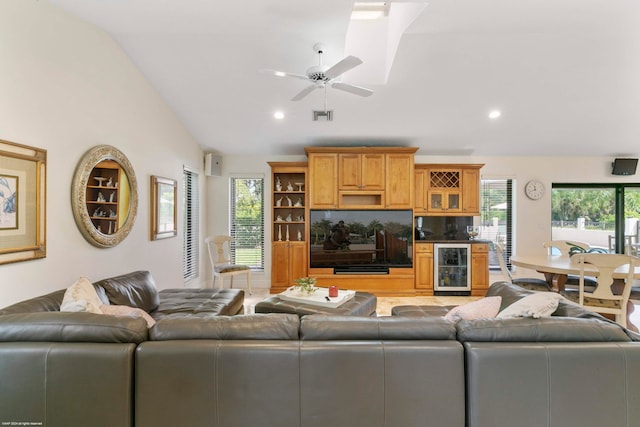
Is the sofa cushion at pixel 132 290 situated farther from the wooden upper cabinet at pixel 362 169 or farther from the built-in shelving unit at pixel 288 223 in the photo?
the wooden upper cabinet at pixel 362 169

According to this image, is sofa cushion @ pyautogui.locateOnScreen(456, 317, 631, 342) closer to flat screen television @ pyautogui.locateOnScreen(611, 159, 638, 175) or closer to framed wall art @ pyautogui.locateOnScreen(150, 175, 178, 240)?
framed wall art @ pyautogui.locateOnScreen(150, 175, 178, 240)

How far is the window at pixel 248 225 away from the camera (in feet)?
19.6

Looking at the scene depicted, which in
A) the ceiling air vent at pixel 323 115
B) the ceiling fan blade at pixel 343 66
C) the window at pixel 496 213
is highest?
the ceiling air vent at pixel 323 115

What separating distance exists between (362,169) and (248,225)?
7.68ft

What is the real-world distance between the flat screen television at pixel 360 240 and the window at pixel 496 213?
1.67m

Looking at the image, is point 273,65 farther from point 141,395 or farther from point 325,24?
point 141,395

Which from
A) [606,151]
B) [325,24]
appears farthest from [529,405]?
[606,151]

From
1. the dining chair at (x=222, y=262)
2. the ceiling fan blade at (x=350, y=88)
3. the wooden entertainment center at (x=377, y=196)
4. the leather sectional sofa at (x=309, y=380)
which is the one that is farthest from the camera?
the wooden entertainment center at (x=377, y=196)

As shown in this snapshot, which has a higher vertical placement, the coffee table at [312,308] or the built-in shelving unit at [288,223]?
the built-in shelving unit at [288,223]

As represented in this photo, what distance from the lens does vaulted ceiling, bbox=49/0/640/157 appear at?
2852 mm

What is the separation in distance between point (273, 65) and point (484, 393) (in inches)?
142

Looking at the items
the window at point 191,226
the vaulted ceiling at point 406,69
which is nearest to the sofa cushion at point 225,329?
the vaulted ceiling at point 406,69

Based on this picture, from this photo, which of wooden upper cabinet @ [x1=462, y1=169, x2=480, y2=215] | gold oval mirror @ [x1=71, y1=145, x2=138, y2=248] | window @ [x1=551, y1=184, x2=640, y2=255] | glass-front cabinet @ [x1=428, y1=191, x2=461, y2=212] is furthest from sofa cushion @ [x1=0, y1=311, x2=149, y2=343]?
window @ [x1=551, y1=184, x2=640, y2=255]

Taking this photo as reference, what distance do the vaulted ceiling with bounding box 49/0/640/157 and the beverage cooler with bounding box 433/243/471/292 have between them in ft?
5.74
